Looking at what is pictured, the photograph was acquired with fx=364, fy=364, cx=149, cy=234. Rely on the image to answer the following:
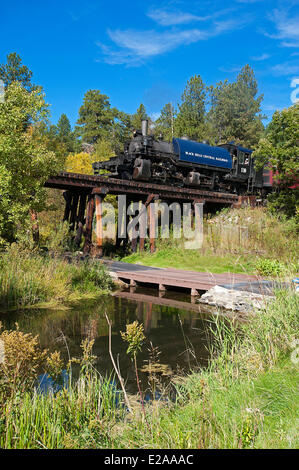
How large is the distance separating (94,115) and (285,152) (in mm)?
43337

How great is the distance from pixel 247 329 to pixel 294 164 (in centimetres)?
1041

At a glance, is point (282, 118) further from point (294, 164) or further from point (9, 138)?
point (9, 138)

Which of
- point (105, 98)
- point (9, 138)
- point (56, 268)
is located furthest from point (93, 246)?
point (105, 98)

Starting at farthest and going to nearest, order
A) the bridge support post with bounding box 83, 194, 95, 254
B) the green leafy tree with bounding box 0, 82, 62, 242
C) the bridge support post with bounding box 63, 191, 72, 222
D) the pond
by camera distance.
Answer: the bridge support post with bounding box 63, 191, 72, 222 < the bridge support post with bounding box 83, 194, 95, 254 < the green leafy tree with bounding box 0, 82, 62, 242 < the pond

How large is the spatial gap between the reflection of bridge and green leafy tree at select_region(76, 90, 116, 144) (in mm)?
35782

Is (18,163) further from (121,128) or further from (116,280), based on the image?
(121,128)

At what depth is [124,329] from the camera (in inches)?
307

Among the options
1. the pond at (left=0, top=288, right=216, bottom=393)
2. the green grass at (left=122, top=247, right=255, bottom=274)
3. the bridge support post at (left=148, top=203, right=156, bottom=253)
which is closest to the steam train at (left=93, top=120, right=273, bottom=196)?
the bridge support post at (left=148, top=203, right=156, bottom=253)

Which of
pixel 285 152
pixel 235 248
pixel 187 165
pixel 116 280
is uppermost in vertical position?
pixel 187 165

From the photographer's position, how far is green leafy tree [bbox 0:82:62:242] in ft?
27.4

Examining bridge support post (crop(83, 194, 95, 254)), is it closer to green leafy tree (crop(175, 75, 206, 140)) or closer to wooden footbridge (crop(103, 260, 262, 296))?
wooden footbridge (crop(103, 260, 262, 296))

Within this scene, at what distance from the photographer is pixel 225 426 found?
271cm

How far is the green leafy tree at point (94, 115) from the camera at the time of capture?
171 ft

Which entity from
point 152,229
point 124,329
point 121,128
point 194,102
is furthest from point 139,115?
point 124,329
